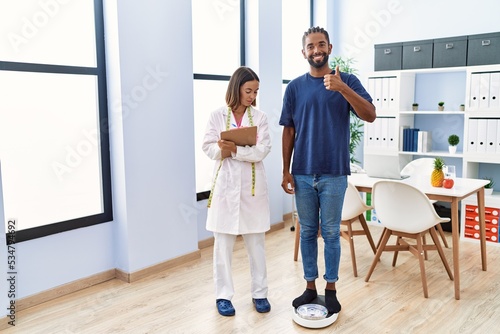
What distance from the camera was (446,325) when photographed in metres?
2.72

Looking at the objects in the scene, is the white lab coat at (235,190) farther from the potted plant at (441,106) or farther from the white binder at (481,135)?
the potted plant at (441,106)

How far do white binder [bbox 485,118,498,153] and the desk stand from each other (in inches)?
34.0

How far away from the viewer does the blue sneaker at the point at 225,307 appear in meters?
2.86

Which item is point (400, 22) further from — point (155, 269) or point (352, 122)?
point (155, 269)

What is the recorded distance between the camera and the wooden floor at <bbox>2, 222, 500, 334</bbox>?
8.95 ft

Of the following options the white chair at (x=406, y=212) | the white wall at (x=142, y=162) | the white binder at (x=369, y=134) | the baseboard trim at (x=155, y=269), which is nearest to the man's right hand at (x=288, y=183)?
the white chair at (x=406, y=212)

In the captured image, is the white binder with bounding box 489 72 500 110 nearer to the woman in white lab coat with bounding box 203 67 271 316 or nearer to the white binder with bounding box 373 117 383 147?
the white binder with bounding box 373 117 383 147

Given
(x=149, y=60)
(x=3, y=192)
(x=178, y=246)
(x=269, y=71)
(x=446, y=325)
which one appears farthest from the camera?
(x=269, y=71)

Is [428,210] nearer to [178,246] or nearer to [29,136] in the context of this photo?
[178,246]

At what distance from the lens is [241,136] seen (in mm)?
2727

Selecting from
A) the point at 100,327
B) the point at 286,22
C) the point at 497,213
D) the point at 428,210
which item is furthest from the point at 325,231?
the point at 286,22

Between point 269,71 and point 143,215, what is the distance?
201 cm

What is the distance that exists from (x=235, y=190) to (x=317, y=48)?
0.92 meters

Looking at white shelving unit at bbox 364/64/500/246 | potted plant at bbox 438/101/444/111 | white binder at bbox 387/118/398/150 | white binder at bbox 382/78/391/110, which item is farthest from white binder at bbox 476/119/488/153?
white binder at bbox 382/78/391/110
